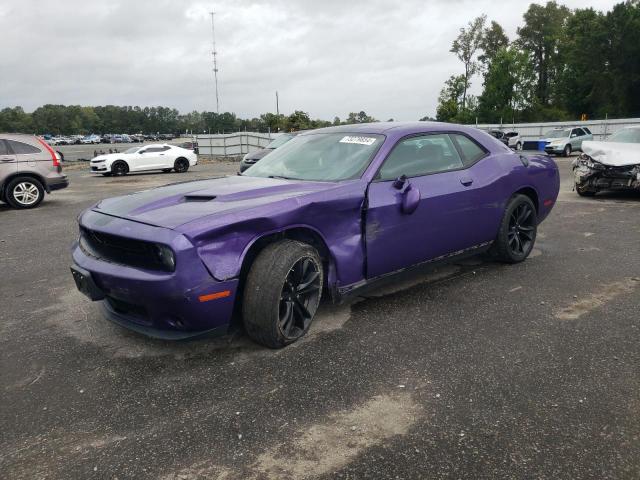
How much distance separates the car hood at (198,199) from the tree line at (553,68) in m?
56.2

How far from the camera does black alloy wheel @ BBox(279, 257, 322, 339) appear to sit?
3268 mm

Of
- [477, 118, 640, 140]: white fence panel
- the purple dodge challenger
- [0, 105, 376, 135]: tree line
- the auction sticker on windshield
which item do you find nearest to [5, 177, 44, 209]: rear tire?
the purple dodge challenger

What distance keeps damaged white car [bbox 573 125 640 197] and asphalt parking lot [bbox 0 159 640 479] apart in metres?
5.57

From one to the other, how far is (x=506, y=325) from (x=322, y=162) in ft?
6.16

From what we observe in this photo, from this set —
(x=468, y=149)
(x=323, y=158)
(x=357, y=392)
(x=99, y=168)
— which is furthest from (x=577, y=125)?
(x=357, y=392)

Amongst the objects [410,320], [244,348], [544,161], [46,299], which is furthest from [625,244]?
[46,299]

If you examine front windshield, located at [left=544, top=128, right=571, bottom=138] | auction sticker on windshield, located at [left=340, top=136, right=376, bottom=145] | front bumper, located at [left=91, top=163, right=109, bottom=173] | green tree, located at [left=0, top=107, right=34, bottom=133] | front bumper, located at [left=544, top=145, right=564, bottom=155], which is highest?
green tree, located at [left=0, top=107, right=34, bottom=133]

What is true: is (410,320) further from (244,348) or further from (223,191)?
(223,191)

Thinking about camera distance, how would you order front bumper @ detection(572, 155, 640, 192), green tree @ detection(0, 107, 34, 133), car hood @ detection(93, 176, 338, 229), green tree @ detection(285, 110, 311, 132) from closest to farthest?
car hood @ detection(93, 176, 338, 229) → front bumper @ detection(572, 155, 640, 192) → green tree @ detection(285, 110, 311, 132) → green tree @ detection(0, 107, 34, 133)

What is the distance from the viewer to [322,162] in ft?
13.3

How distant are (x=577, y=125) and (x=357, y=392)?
3431cm

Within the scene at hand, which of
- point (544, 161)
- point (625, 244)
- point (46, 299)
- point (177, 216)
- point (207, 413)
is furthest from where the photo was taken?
point (625, 244)

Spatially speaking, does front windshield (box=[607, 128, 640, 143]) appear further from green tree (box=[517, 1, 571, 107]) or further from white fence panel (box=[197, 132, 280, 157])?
green tree (box=[517, 1, 571, 107])

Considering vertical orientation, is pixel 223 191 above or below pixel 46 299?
above
